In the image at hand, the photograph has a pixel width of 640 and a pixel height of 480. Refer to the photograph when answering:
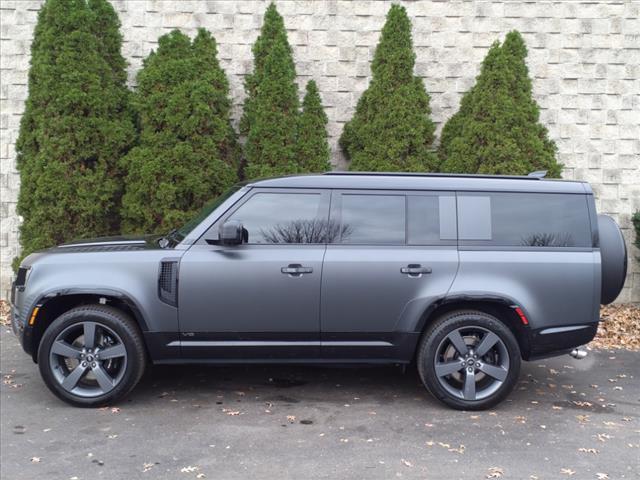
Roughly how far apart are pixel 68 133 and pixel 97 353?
4.12 m

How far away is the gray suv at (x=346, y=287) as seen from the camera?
507cm

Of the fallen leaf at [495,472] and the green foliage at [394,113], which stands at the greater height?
Result: the green foliage at [394,113]

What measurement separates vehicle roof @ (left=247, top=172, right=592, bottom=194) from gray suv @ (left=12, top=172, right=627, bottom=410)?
0.5 inches

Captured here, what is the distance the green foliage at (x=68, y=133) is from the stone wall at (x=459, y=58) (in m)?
Result: 0.88

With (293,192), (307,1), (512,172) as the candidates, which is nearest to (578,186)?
(293,192)

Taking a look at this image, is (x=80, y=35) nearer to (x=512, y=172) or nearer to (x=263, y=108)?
(x=263, y=108)

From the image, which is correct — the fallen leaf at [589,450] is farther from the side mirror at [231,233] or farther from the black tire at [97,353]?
the black tire at [97,353]

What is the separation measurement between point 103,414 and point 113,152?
4.35 meters

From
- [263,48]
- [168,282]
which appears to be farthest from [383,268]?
[263,48]

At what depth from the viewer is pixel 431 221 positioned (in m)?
5.21

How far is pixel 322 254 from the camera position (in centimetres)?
512

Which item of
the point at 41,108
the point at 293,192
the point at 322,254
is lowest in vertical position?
the point at 322,254

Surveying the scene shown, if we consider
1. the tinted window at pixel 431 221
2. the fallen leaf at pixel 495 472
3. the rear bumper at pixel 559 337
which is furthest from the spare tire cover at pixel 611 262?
the fallen leaf at pixel 495 472

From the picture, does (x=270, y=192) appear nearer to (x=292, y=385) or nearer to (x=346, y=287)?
(x=346, y=287)
